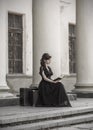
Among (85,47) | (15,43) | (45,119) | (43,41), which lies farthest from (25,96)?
(15,43)

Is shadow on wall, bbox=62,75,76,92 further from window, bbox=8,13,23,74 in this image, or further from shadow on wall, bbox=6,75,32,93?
window, bbox=8,13,23,74

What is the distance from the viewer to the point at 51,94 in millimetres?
14398

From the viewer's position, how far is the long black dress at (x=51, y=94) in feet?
46.8

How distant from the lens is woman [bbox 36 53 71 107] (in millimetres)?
14266

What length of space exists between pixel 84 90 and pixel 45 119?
7.36 m

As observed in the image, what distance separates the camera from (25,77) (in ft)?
73.8

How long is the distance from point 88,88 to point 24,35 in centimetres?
561

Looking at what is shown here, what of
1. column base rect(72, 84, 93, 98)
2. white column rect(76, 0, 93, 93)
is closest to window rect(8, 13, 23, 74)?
column base rect(72, 84, 93, 98)

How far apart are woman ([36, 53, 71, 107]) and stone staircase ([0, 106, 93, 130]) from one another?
3.42ft

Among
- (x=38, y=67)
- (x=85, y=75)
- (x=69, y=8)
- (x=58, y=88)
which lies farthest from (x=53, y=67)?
(x=69, y=8)

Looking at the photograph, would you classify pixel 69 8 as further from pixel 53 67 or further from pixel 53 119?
pixel 53 119

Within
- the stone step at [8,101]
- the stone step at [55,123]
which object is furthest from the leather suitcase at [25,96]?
the stone step at [55,123]

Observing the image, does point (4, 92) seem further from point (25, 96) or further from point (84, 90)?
point (84, 90)

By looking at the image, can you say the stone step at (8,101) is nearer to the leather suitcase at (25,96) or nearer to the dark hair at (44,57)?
the leather suitcase at (25,96)
